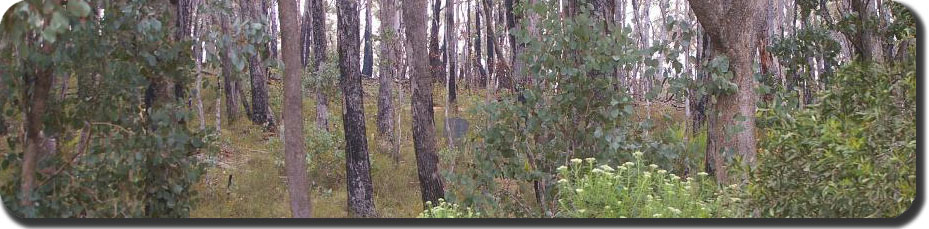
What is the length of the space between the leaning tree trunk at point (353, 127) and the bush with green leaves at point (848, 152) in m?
3.85

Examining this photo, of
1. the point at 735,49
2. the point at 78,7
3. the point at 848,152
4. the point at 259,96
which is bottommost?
the point at 848,152

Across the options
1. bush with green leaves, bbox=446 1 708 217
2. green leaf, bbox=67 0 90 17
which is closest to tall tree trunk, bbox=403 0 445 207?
bush with green leaves, bbox=446 1 708 217

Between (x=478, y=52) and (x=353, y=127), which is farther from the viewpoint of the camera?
(x=478, y=52)

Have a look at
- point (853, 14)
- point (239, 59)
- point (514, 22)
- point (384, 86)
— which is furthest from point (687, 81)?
point (514, 22)

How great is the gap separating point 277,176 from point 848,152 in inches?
188

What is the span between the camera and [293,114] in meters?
4.00

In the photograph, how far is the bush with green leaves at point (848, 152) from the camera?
338cm

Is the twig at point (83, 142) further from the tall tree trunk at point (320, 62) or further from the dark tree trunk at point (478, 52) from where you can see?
the dark tree trunk at point (478, 52)

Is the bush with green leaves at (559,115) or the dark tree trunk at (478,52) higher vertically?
the dark tree trunk at (478,52)

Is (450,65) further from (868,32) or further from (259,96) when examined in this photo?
(868,32)

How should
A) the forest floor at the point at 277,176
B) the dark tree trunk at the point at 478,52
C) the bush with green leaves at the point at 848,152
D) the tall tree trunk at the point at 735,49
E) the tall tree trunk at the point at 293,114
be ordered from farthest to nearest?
1. the dark tree trunk at the point at 478,52
2. the forest floor at the point at 277,176
3. the tall tree trunk at the point at 735,49
4. the tall tree trunk at the point at 293,114
5. the bush with green leaves at the point at 848,152

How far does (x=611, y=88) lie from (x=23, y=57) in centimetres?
313

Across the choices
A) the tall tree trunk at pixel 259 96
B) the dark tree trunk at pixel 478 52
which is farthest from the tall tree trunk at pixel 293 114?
the dark tree trunk at pixel 478 52

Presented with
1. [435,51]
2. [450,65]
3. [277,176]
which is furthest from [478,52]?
[277,176]
